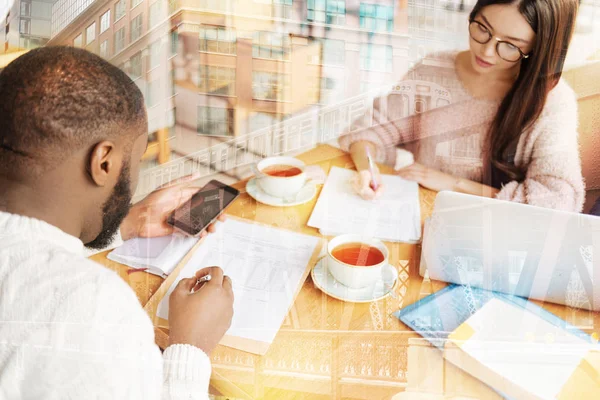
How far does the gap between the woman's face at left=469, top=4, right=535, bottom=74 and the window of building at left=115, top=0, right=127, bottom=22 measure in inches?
20.4

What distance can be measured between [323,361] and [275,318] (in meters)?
0.09

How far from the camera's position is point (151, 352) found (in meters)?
0.59

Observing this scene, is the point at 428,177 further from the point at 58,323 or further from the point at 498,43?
the point at 58,323

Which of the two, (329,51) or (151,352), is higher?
(329,51)

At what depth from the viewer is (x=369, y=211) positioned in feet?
3.16

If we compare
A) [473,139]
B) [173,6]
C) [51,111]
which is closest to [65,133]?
[51,111]

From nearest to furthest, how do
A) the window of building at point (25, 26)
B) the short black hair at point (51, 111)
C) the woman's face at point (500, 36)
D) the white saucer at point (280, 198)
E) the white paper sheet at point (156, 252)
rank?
the short black hair at point (51, 111), the window of building at point (25, 26), the white paper sheet at point (156, 252), the woman's face at point (500, 36), the white saucer at point (280, 198)

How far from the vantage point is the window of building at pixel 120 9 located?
2.09 feet

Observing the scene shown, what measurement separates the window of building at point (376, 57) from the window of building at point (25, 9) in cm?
45

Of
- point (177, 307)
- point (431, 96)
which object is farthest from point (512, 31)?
point (177, 307)

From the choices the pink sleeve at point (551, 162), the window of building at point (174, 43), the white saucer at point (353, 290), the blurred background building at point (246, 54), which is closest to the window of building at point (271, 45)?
the blurred background building at point (246, 54)

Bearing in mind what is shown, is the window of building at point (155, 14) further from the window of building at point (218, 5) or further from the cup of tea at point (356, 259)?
the cup of tea at point (356, 259)

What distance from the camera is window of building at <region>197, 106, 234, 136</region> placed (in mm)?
742

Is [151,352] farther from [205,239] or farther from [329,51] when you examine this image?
[329,51]
